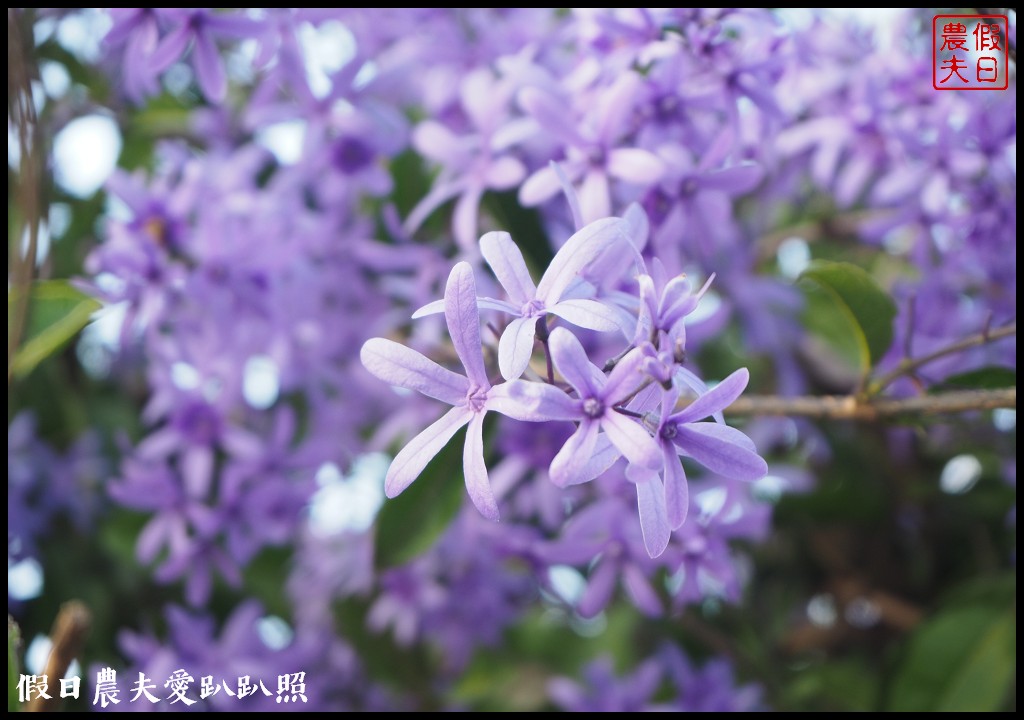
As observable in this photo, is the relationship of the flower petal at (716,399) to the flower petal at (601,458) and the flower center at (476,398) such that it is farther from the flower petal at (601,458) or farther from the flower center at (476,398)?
the flower center at (476,398)

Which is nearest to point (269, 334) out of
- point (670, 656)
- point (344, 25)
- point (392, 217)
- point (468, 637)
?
point (392, 217)

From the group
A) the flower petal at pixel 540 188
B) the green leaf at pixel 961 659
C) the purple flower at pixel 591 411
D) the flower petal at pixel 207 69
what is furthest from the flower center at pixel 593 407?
the green leaf at pixel 961 659

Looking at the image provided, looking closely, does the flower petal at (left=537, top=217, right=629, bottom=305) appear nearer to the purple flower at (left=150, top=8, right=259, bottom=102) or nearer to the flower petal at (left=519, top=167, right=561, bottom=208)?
the flower petal at (left=519, top=167, right=561, bottom=208)

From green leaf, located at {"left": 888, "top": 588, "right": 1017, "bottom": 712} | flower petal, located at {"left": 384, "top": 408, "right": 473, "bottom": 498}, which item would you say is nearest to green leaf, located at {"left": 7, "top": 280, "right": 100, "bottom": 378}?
flower petal, located at {"left": 384, "top": 408, "right": 473, "bottom": 498}

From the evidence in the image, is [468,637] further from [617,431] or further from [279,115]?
[617,431]

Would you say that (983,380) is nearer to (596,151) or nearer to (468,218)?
(596,151)
